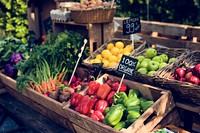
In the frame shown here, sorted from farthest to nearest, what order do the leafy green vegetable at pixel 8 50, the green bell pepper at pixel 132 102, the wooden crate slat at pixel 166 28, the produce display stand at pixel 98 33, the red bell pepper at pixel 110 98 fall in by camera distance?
the leafy green vegetable at pixel 8 50 → the wooden crate slat at pixel 166 28 → the produce display stand at pixel 98 33 → the red bell pepper at pixel 110 98 → the green bell pepper at pixel 132 102

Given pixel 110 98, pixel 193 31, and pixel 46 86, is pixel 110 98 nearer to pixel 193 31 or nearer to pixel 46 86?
pixel 46 86

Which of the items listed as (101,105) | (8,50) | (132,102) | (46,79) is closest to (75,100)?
(101,105)

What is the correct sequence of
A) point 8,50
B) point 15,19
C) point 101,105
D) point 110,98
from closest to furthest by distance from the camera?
point 101,105
point 110,98
point 8,50
point 15,19

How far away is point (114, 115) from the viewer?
252cm

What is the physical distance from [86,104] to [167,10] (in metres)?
5.03

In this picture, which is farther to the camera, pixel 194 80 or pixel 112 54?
Answer: pixel 112 54

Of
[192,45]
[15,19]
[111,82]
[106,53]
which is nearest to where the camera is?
[111,82]

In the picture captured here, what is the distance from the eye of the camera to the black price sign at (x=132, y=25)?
342 cm

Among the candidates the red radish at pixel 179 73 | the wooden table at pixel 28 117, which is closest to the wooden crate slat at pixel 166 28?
the red radish at pixel 179 73

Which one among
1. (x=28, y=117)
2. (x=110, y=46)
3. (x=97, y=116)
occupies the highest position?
(x=110, y=46)

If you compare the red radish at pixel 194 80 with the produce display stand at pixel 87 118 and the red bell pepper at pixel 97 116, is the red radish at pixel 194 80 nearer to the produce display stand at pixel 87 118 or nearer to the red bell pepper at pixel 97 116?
the produce display stand at pixel 87 118

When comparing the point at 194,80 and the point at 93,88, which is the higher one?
the point at 194,80

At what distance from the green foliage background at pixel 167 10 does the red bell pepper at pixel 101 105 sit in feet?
13.2

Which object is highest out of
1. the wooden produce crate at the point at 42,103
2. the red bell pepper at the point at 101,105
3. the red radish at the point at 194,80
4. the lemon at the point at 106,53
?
the lemon at the point at 106,53
